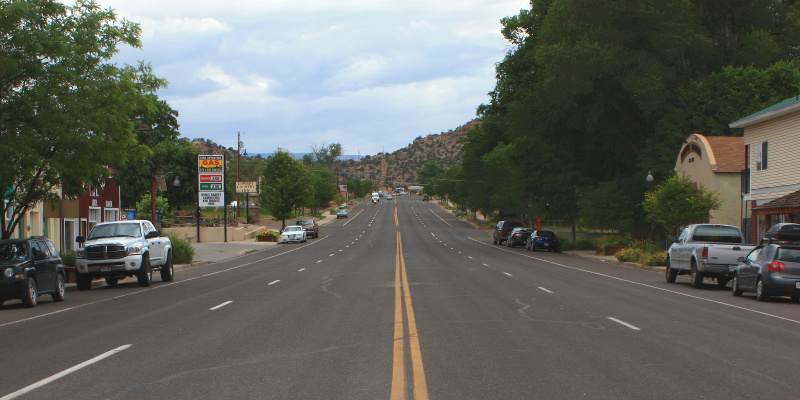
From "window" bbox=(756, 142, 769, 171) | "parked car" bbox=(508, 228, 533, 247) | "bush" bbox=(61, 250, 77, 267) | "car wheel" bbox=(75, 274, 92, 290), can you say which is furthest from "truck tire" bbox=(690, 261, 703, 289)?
"parked car" bbox=(508, 228, 533, 247)

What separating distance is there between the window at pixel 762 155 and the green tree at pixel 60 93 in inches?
1093

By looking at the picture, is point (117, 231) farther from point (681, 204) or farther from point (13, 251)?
point (681, 204)

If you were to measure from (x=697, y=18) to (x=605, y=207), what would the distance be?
12656 mm

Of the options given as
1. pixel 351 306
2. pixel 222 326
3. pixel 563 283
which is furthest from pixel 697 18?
pixel 222 326

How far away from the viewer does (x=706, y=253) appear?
22344 mm

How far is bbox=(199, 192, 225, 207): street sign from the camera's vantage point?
5600cm

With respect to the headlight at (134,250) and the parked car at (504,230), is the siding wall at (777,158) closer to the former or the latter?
the parked car at (504,230)

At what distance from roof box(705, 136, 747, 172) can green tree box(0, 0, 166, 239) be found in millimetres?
30070

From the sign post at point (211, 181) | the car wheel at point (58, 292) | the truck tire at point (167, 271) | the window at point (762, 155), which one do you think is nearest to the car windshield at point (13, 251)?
the car wheel at point (58, 292)

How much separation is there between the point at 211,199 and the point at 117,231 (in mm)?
32078

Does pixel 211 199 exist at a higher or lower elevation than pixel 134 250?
higher

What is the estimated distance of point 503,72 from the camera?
62.1m

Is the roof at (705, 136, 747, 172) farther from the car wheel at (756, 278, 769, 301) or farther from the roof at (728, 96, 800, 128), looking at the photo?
the car wheel at (756, 278, 769, 301)

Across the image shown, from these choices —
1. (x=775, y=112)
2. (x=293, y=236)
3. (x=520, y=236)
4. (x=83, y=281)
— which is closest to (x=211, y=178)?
(x=293, y=236)
